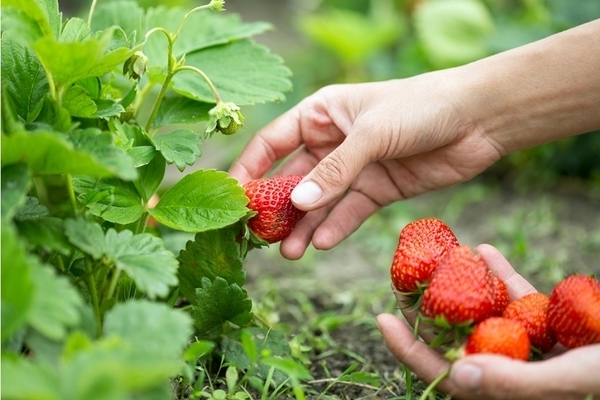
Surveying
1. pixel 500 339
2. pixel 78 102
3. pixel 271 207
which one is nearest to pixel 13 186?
pixel 78 102

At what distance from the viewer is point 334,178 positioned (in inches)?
59.2

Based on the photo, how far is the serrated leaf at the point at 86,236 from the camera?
1130 mm

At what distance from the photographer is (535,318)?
1.26m

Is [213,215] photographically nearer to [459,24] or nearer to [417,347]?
[417,347]

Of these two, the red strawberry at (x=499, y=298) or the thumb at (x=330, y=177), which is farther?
the thumb at (x=330, y=177)

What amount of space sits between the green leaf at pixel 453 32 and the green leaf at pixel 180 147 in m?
1.91

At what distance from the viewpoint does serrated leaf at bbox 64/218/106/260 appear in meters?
1.13

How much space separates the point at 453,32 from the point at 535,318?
2167mm

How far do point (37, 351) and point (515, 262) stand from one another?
1732 mm

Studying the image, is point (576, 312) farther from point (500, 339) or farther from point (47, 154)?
point (47, 154)

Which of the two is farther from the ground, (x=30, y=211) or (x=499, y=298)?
(x=30, y=211)

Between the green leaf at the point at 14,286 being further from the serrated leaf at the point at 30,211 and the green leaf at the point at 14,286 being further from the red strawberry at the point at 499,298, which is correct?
the red strawberry at the point at 499,298

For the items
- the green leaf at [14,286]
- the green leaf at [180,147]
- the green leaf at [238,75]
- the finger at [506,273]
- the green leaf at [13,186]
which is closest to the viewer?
the green leaf at [14,286]

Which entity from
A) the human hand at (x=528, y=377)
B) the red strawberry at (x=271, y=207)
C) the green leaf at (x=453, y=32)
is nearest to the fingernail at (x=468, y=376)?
the human hand at (x=528, y=377)
